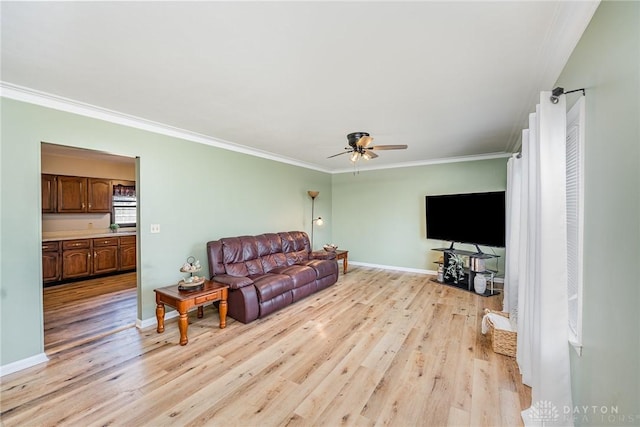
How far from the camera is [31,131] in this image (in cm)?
243

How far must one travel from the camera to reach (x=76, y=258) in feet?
16.1

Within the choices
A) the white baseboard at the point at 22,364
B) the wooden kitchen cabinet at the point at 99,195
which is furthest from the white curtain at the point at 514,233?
the wooden kitchen cabinet at the point at 99,195

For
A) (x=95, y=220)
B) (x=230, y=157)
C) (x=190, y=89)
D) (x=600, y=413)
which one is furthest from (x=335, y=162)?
(x=95, y=220)

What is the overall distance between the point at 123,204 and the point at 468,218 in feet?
24.4

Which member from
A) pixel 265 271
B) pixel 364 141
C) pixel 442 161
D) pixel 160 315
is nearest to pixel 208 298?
pixel 160 315

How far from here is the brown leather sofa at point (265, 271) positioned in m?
3.27

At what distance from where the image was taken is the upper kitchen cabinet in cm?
512

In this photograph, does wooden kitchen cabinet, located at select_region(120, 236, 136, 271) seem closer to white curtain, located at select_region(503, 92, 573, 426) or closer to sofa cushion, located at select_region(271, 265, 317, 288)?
sofa cushion, located at select_region(271, 265, 317, 288)

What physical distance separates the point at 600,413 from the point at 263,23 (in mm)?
2728

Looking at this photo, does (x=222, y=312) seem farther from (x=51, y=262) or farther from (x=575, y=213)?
(x=51, y=262)

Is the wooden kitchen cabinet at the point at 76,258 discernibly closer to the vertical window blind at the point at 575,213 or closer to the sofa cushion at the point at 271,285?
the sofa cushion at the point at 271,285

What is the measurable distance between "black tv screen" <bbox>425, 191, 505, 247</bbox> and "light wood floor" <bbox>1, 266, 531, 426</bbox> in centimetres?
162

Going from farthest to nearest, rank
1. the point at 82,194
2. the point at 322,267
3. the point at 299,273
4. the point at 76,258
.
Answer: the point at 82,194 → the point at 76,258 → the point at 322,267 → the point at 299,273

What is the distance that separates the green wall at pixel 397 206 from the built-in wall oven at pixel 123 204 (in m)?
4.97
